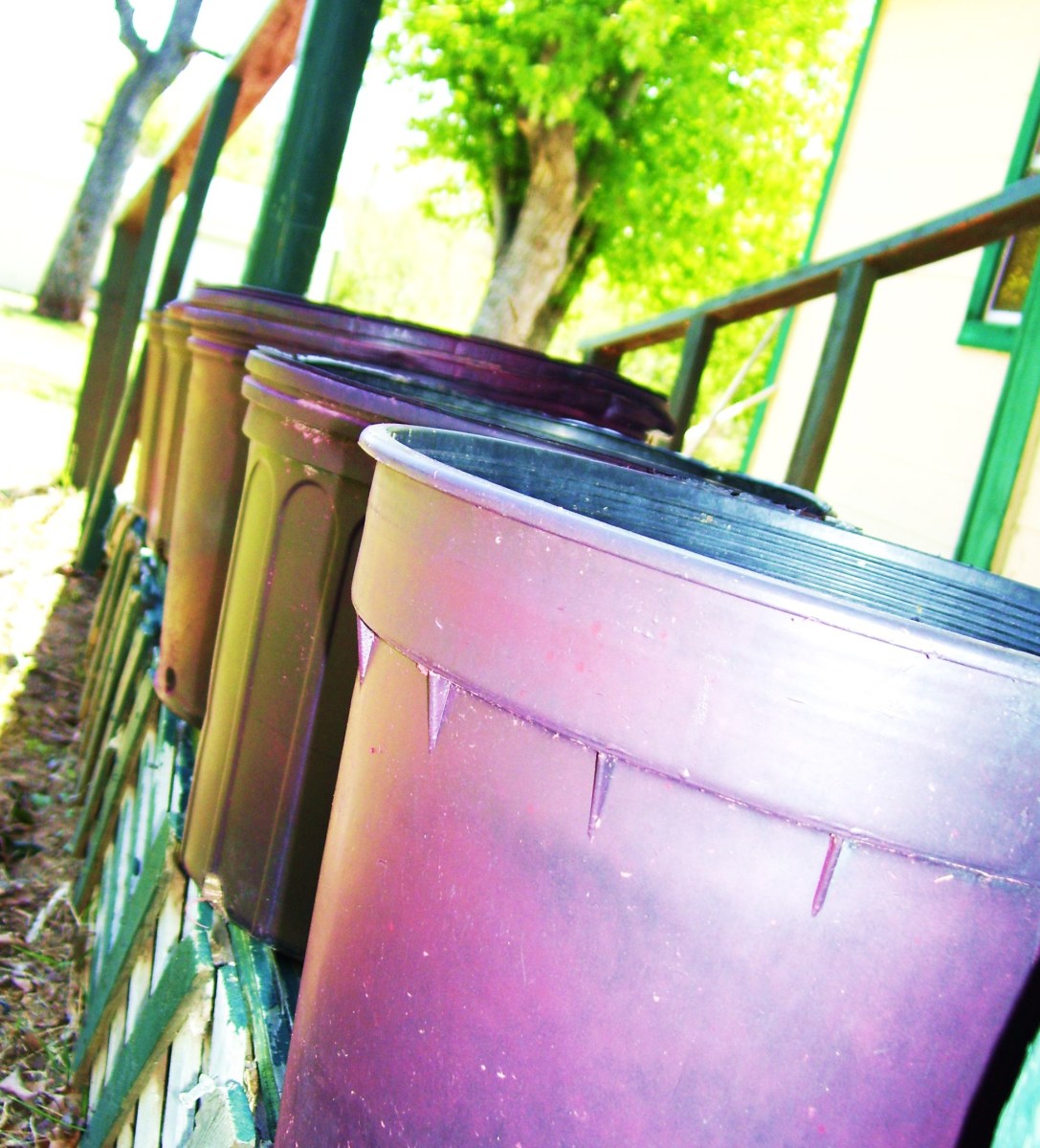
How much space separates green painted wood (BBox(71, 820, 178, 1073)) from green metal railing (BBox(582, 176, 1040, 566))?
1.76 metres

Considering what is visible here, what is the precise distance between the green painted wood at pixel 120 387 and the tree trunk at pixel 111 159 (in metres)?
12.9

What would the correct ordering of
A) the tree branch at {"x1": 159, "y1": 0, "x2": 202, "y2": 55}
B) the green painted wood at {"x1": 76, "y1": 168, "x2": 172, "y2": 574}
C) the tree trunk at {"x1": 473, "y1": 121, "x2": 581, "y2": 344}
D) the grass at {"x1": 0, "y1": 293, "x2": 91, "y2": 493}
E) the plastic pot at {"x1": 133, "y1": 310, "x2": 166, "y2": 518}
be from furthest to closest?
the tree branch at {"x1": 159, "y1": 0, "x2": 202, "y2": 55} → the tree trunk at {"x1": 473, "y1": 121, "x2": 581, "y2": 344} → the grass at {"x1": 0, "y1": 293, "x2": 91, "y2": 493} → the green painted wood at {"x1": 76, "y1": 168, "x2": 172, "y2": 574} → the plastic pot at {"x1": 133, "y1": 310, "x2": 166, "y2": 518}

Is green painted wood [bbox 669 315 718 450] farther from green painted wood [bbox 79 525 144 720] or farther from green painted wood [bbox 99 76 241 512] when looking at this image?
green painted wood [bbox 99 76 241 512]

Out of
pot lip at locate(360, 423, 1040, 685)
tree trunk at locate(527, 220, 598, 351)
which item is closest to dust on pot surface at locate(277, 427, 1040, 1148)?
pot lip at locate(360, 423, 1040, 685)

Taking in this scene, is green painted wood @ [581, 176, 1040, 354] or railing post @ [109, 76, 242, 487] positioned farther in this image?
railing post @ [109, 76, 242, 487]

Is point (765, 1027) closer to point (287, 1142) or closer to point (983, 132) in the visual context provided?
point (287, 1142)

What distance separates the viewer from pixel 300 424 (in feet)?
5.46

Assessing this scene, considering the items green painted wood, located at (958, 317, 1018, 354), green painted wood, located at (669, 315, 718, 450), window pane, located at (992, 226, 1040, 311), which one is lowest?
green painted wood, located at (669, 315, 718, 450)

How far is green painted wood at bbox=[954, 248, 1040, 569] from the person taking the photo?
123 inches

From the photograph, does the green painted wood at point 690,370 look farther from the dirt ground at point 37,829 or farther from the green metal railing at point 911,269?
the dirt ground at point 37,829

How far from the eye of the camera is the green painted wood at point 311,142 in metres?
3.74

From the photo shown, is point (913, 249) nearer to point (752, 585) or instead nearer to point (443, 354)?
point (443, 354)

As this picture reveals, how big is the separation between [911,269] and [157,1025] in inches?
100

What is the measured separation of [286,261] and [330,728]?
2654 millimetres
